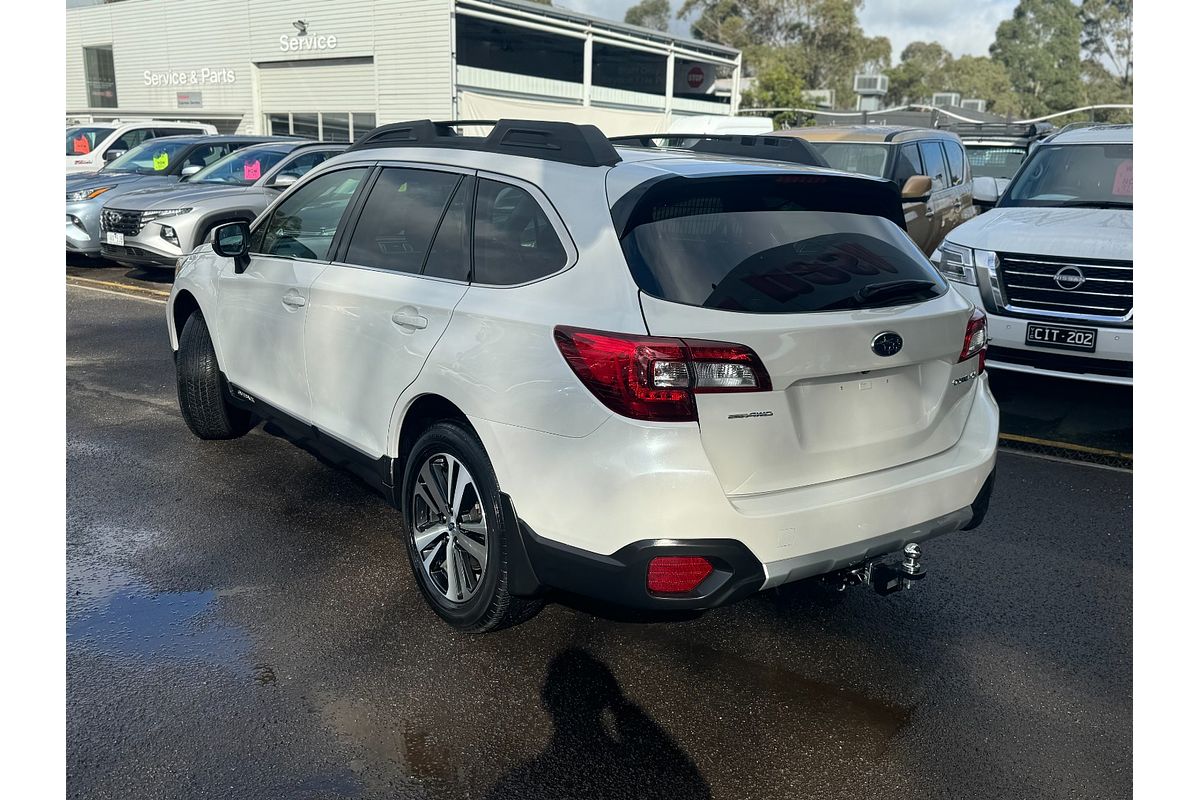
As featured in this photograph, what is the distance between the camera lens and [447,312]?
135 inches

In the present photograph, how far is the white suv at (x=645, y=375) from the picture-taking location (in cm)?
280

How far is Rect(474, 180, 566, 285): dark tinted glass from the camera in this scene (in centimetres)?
319

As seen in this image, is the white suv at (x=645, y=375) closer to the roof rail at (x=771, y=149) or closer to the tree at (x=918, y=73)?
the roof rail at (x=771, y=149)

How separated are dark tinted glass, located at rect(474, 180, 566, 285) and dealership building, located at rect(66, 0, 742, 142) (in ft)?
79.6

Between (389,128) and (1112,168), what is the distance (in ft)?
20.5

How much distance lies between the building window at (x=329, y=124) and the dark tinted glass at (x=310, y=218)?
2963 cm

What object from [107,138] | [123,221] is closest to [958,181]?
[123,221]

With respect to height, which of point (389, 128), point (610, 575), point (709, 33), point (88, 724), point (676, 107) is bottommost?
point (88, 724)

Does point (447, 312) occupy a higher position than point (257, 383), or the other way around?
point (447, 312)

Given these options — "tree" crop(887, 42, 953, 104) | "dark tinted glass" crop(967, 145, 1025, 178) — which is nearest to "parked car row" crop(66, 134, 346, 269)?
A: "dark tinted glass" crop(967, 145, 1025, 178)

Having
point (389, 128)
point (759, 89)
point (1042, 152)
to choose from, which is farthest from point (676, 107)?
point (389, 128)

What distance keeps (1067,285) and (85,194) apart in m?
11.6

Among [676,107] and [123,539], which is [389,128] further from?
[676,107]

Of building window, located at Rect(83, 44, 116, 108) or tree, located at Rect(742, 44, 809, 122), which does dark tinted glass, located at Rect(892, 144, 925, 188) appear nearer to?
building window, located at Rect(83, 44, 116, 108)
